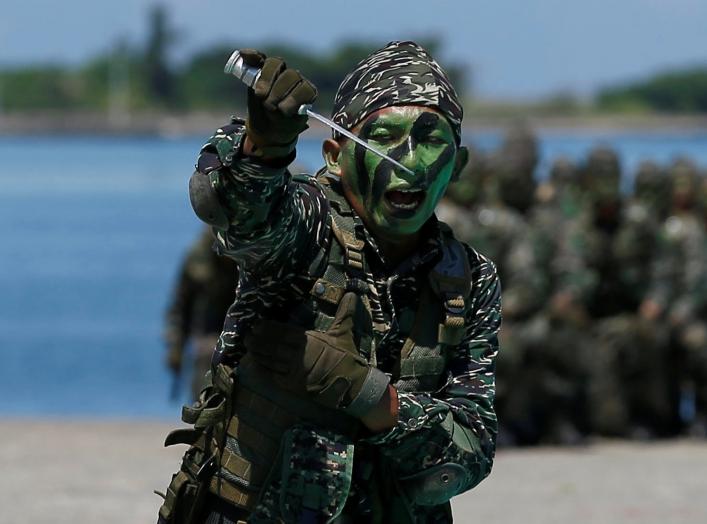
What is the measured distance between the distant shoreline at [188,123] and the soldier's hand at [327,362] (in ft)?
288

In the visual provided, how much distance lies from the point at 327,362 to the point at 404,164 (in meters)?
0.48

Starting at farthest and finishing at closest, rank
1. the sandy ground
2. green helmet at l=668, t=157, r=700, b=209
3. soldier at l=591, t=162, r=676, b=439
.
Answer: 1. green helmet at l=668, t=157, r=700, b=209
2. soldier at l=591, t=162, r=676, b=439
3. the sandy ground

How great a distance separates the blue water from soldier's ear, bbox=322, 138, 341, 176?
10.8 meters

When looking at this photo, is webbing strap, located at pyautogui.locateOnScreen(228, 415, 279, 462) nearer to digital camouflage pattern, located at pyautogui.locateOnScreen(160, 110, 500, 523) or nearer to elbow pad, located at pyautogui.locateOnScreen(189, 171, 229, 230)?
digital camouflage pattern, located at pyautogui.locateOnScreen(160, 110, 500, 523)

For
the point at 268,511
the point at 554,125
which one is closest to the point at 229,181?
the point at 268,511

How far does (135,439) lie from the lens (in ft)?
43.2

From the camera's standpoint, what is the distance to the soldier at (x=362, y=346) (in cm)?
417

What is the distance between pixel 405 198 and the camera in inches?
169

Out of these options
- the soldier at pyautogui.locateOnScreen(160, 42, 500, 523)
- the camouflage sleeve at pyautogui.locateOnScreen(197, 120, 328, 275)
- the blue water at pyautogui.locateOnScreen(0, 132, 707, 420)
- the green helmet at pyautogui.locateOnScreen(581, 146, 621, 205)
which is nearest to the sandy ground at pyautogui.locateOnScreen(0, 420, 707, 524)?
the green helmet at pyautogui.locateOnScreen(581, 146, 621, 205)

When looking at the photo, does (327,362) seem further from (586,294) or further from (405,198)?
(586,294)

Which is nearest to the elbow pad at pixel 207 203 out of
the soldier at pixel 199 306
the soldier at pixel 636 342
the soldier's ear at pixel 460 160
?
the soldier's ear at pixel 460 160

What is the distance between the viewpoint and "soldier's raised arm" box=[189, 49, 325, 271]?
370 cm

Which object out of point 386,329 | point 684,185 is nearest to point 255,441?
point 386,329

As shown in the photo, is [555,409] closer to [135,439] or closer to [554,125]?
[135,439]
